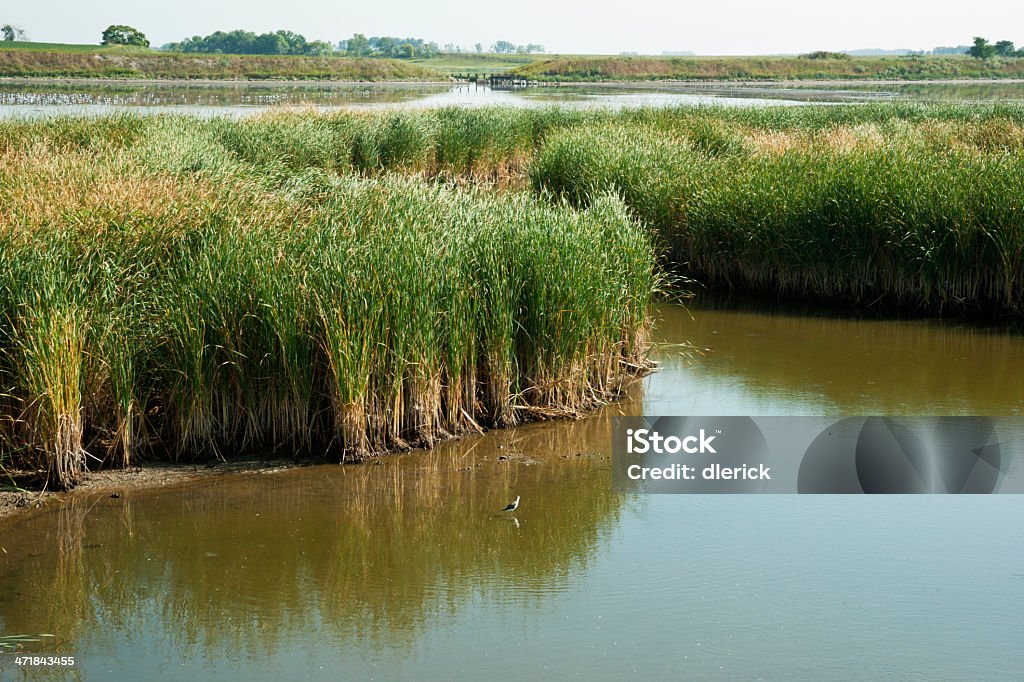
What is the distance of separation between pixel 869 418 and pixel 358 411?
4.55 metres

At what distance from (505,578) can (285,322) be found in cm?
274

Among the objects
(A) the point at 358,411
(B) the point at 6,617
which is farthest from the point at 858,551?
(B) the point at 6,617

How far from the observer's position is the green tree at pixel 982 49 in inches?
4545

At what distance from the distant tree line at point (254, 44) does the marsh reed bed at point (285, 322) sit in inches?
6102

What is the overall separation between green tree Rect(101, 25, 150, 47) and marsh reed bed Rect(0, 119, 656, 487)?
11900 cm

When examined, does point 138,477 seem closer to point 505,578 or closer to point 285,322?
point 285,322

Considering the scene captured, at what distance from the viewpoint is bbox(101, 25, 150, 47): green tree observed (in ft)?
388

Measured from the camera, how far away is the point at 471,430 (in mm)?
8648

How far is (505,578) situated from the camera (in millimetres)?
6277

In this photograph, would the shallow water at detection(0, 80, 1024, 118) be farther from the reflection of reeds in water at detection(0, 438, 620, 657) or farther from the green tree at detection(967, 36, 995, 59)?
the green tree at detection(967, 36, 995, 59)

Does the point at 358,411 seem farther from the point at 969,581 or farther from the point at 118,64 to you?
the point at 118,64

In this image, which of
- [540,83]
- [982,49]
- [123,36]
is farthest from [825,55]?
[123,36]

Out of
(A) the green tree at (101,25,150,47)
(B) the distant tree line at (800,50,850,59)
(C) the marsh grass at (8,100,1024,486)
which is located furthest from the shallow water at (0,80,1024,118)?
(A) the green tree at (101,25,150,47)

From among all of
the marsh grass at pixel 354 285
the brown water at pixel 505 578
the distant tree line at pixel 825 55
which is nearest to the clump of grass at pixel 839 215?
the marsh grass at pixel 354 285
